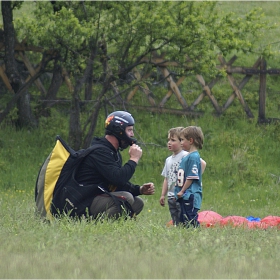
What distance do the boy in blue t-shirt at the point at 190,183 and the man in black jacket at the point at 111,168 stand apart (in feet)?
2.04

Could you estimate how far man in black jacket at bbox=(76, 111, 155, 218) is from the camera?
852 centimetres

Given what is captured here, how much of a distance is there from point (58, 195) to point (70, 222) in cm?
93

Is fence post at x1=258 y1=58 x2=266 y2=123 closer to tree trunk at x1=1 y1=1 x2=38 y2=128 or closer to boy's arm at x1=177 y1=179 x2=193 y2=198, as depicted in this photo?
tree trunk at x1=1 y1=1 x2=38 y2=128

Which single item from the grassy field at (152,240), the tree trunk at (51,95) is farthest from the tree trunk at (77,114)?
the tree trunk at (51,95)

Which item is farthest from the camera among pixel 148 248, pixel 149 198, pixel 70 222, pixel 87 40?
pixel 87 40

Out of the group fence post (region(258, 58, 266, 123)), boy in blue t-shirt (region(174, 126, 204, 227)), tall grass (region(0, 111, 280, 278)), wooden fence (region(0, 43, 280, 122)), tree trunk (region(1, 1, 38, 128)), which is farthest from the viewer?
wooden fence (region(0, 43, 280, 122))

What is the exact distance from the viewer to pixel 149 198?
1501 centimetres

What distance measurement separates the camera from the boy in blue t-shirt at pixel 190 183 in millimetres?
9242

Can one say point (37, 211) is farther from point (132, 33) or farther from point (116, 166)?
point (132, 33)

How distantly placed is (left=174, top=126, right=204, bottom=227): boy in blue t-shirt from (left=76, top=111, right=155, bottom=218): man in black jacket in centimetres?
62

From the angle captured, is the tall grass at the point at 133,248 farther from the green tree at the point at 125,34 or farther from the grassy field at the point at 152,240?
the green tree at the point at 125,34

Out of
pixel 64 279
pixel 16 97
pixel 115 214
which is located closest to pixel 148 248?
pixel 64 279

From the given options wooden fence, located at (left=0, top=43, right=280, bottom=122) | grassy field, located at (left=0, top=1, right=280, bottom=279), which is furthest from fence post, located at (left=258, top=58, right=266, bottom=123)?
grassy field, located at (left=0, top=1, right=280, bottom=279)

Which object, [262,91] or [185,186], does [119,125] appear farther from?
[262,91]
